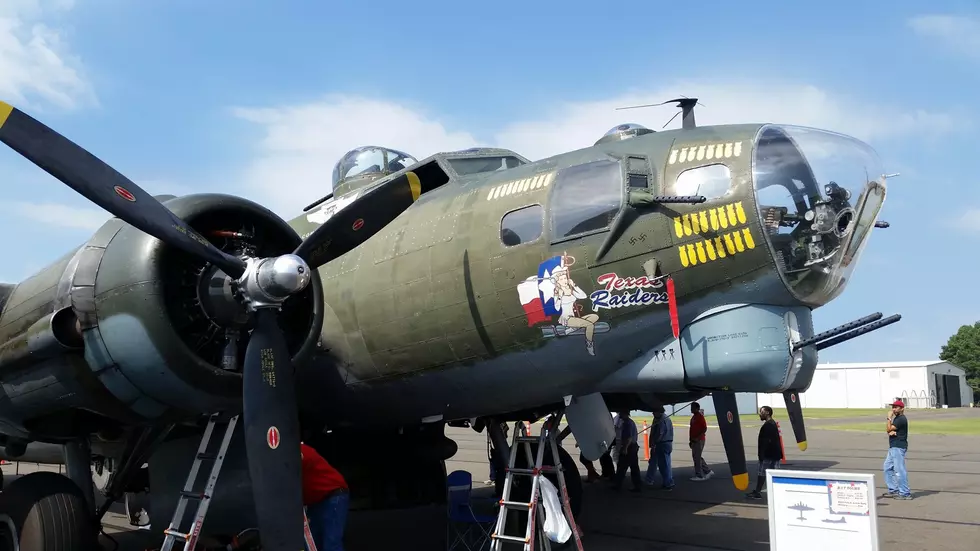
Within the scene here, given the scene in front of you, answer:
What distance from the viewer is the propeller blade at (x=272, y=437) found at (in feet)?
22.3

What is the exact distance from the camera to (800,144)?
705 centimetres

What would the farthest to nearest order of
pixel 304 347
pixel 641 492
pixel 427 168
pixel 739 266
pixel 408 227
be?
1. pixel 641 492
2. pixel 427 168
3. pixel 408 227
4. pixel 304 347
5. pixel 739 266

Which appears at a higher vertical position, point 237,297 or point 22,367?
point 237,297

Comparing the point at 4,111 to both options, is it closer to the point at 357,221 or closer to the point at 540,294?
Answer: the point at 357,221

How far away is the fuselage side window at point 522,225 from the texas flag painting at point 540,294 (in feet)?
1.09

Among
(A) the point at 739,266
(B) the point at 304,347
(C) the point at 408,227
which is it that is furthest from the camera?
(C) the point at 408,227

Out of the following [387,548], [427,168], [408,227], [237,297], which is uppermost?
[427,168]

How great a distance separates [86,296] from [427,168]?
3930 mm

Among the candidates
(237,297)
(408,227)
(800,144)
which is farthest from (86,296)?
(800,144)

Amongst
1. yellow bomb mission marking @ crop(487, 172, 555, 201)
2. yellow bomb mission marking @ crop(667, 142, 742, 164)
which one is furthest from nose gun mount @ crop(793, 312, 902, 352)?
yellow bomb mission marking @ crop(487, 172, 555, 201)

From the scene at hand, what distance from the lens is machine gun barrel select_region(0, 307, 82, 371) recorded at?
769 cm

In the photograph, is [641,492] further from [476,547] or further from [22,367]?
[22,367]

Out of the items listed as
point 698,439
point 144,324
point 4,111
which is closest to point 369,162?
point 144,324

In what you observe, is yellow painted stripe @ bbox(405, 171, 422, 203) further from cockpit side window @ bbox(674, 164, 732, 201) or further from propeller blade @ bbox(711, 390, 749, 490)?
propeller blade @ bbox(711, 390, 749, 490)
